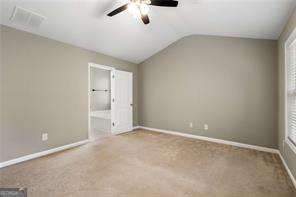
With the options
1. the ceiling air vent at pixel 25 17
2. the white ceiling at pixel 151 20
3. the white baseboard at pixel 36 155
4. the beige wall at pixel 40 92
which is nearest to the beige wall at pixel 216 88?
the white ceiling at pixel 151 20

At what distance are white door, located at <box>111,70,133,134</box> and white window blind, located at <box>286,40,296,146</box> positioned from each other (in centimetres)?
401

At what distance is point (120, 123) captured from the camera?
5.05 metres

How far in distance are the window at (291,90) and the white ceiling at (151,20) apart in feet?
1.47

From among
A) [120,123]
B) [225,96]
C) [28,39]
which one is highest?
[28,39]

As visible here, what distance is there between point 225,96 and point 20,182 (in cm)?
431

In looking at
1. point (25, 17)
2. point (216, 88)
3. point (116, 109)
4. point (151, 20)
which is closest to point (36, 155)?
point (116, 109)

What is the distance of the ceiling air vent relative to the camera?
2457mm

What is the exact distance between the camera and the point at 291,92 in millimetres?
2482

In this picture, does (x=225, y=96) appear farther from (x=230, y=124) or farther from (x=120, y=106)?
(x=120, y=106)

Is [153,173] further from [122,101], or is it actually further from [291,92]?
[122,101]

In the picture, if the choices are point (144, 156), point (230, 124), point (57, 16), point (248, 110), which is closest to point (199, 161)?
point (144, 156)

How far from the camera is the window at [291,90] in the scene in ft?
7.82

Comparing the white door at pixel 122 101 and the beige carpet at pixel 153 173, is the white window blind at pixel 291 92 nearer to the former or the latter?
the beige carpet at pixel 153 173

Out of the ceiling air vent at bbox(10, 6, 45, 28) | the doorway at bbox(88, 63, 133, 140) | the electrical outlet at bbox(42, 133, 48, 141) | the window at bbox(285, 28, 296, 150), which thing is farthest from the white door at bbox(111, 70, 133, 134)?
the window at bbox(285, 28, 296, 150)
